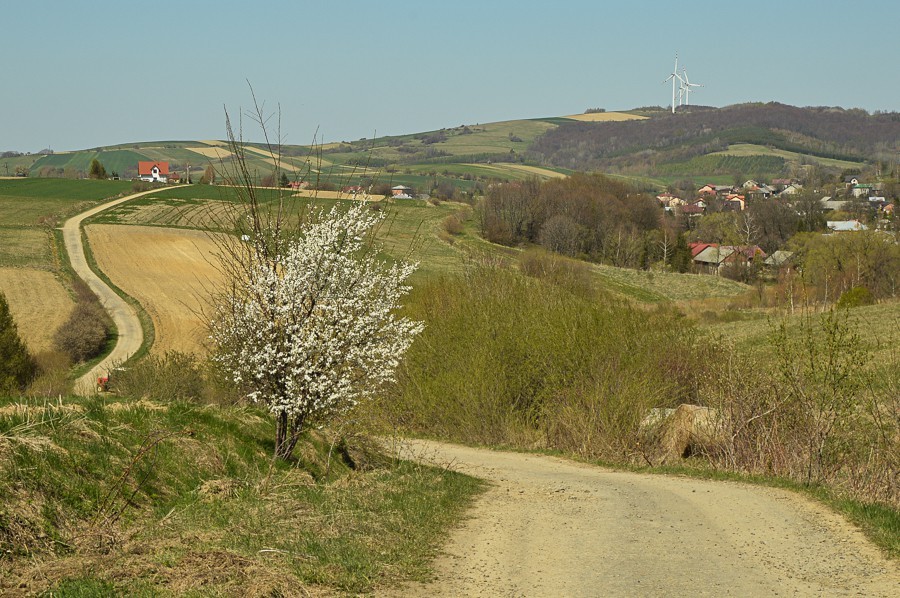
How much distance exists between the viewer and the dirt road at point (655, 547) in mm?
8352

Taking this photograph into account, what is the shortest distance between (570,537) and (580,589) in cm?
210

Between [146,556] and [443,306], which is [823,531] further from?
[443,306]

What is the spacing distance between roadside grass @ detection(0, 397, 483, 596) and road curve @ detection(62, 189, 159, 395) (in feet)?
83.9

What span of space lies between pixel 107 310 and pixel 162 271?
1245cm

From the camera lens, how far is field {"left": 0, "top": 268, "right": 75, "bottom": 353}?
169 ft

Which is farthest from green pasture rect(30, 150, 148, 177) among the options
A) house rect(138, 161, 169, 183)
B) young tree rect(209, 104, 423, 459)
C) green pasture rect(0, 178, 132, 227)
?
young tree rect(209, 104, 423, 459)

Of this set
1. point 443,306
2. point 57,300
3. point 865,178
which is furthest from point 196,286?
point 865,178

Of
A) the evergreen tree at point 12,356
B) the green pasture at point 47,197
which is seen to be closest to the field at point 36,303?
the evergreen tree at point 12,356

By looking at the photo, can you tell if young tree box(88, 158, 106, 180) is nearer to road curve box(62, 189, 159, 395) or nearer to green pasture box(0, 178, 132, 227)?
green pasture box(0, 178, 132, 227)

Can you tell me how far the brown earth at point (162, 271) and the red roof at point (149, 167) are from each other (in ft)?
314

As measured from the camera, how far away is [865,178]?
7643 inches

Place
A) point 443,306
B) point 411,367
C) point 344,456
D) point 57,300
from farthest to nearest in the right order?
1. point 57,300
2. point 443,306
3. point 411,367
4. point 344,456

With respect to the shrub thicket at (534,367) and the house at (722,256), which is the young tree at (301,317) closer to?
the shrub thicket at (534,367)

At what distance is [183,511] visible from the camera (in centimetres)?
920
